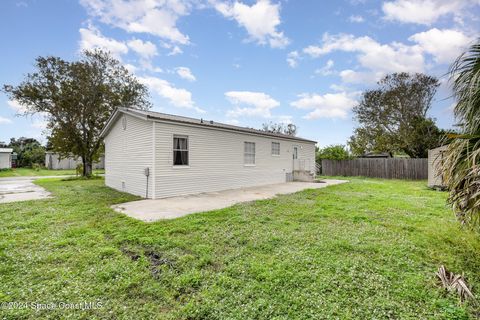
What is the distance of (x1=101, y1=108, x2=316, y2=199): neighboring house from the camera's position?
325 inches

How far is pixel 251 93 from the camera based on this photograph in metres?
21.5

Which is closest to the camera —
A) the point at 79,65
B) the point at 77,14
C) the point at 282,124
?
the point at 77,14

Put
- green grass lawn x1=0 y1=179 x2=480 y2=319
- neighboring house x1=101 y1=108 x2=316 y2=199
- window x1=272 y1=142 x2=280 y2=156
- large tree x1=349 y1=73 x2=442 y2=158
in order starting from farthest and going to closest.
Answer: large tree x1=349 y1=73 x2=442 y2=158
window x1=272 y1=142 x2=280 y2=156
neighboring house x1=101 y1=108 x2=316 y2=199
green grass lawn x1=0 y1=179 x2=480 y2=319

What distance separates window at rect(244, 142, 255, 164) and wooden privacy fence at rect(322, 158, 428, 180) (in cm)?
1046

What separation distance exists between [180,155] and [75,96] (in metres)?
12.1

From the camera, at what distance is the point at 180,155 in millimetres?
8859

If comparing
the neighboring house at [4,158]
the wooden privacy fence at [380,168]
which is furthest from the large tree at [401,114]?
the neighboring house at [4,158]

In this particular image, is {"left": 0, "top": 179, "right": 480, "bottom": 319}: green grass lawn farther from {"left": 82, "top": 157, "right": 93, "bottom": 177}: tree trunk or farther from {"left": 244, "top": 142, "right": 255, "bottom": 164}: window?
{"left": 82, "top": 157, "right": 93, "bottom": 177}: tree trunk

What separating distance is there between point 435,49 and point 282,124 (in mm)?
25627

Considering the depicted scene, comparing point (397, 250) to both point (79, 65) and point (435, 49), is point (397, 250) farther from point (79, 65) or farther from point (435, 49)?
point (79, 65)

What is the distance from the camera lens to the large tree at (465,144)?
2.45 metres

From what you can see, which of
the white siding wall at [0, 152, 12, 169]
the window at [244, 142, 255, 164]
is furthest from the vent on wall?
the white siding wall at [0, 152, 12, 169]

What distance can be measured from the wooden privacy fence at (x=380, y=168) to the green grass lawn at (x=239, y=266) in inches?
503

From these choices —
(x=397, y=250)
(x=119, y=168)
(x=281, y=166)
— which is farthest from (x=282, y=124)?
(x=397, y=250)
